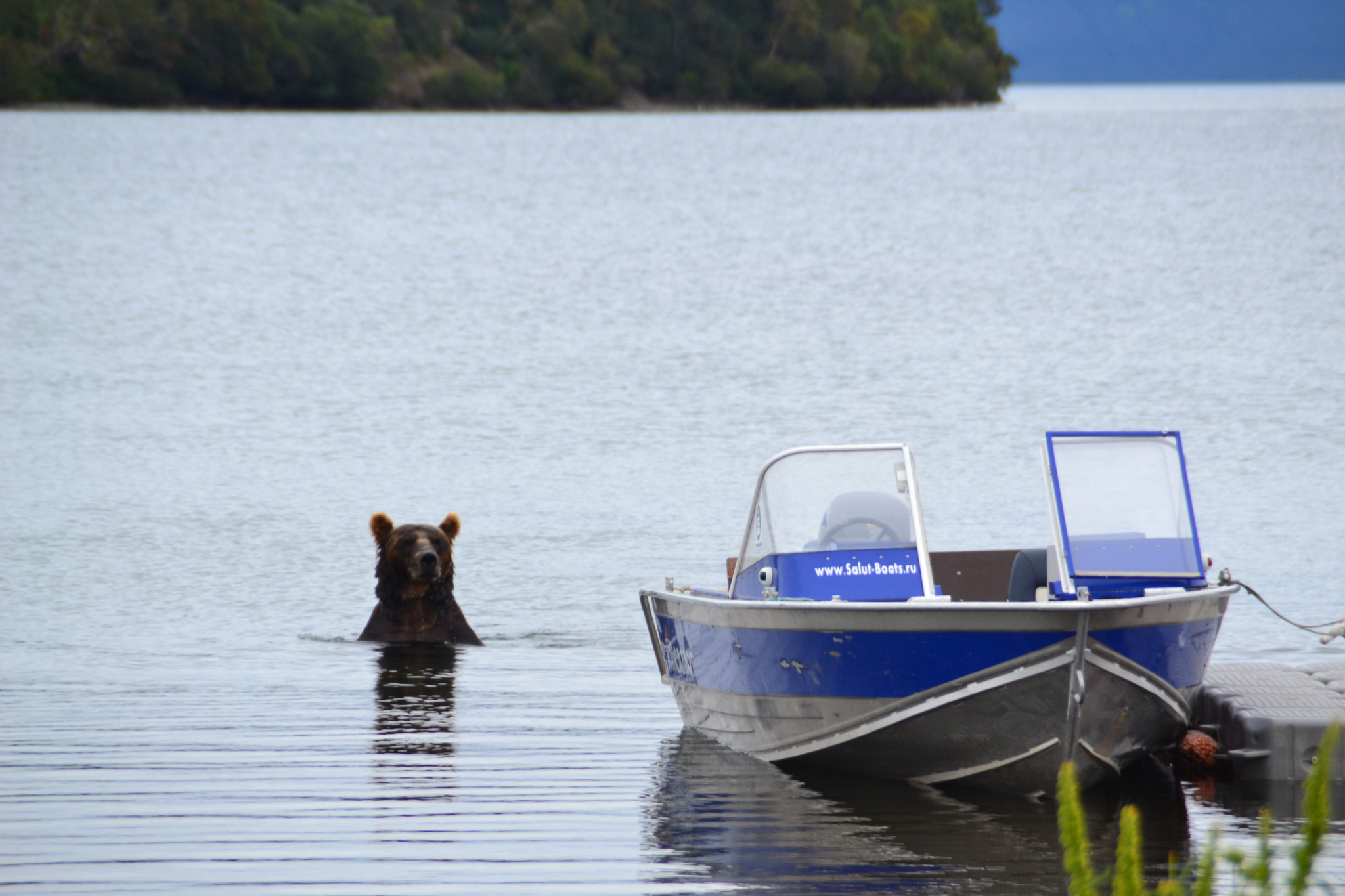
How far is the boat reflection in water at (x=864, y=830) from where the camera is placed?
6.95 metres

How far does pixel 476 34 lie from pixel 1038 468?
97.0 meters

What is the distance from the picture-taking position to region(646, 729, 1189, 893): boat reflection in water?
22.8 feet

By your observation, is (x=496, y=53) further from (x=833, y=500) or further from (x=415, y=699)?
(x=833, y=500)

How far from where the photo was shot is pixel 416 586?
12516mm

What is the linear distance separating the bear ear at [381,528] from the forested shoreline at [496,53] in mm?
92015

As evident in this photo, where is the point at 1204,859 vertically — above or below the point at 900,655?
below

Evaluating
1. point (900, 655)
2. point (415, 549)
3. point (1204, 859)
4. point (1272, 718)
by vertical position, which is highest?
point (415, 549)

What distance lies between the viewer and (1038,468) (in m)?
22.4

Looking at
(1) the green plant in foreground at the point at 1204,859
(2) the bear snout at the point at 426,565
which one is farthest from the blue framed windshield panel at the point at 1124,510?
(2) the bear snout at the point at 426,565

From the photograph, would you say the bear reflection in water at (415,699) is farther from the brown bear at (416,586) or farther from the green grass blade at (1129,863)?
the green grass blade at (1129,863)

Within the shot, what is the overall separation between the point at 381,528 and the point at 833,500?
4.73 m

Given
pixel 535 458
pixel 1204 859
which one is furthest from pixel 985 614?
pixel 535 458

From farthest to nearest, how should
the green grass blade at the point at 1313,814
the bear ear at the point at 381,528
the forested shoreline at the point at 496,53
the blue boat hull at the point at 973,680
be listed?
1. the forested shoreline at the point at 496,53
2. the bear ear at the point at 381,528
3. the blue boat hull at the point at 973,680
4. the green grass blade at the point at 1313,814

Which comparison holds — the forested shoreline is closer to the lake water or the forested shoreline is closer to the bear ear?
the lake water
